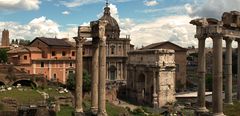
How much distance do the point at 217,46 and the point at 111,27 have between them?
1813 inches

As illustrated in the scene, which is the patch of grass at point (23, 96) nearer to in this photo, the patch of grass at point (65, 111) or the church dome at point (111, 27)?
the patch of grass at point (65, 111)

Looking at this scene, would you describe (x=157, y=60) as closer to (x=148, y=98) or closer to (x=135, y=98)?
(x=148, y=98)

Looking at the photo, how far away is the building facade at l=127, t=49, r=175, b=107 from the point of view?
172 feet

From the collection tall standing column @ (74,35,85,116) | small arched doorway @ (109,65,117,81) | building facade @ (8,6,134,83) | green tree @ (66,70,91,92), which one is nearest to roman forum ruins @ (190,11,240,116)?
tall standing column @ (74,35,85,116)

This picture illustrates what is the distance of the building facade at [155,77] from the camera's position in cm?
5247

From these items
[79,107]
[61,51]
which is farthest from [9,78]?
[79,107]

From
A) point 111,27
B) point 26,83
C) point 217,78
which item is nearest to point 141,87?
point 111,27

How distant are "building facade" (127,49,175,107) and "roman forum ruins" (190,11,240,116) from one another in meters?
22.7

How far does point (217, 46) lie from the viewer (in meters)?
24.0

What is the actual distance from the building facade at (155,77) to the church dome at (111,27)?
35.7ft

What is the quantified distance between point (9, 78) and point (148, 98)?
2135 cm

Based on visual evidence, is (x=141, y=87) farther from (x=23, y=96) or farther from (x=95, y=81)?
(x=95, y=81)

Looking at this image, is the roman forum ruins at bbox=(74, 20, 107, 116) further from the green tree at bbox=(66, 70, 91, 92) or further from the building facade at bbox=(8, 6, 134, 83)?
the building facade at bbox=(8, 6, 134, 83)

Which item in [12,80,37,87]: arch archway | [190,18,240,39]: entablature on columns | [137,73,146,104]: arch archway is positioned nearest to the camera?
[190,18,240,39]: entablature on columns
